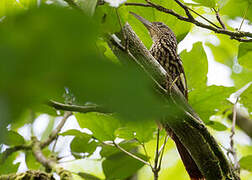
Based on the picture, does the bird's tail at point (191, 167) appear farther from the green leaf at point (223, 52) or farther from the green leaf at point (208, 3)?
the green leaf at point (223, 52)

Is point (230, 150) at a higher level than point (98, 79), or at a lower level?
lower

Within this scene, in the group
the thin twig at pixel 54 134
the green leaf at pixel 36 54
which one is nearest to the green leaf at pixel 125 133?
the thin twig at pixel 54 134

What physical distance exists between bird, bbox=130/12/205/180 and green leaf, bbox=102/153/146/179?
9.7 inches

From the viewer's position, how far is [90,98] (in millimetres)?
276

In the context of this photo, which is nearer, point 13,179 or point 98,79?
point 98,79

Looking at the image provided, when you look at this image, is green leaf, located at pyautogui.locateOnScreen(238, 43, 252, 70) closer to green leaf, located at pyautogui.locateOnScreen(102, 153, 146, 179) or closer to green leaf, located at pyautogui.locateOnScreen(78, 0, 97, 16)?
green leaf, located at pyautogui.locateOnScreen(102, 153, 146, 179)

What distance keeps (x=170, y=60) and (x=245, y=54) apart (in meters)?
0.85

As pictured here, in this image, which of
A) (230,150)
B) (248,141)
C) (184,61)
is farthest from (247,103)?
(248,141)

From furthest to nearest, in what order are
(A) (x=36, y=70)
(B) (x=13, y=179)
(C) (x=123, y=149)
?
(C) (x=123, y=149), (B) (x=13, y=179), (A) (x=36, y=70)

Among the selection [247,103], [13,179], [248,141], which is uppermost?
[247,103]

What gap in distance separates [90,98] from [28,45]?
0.06 meters

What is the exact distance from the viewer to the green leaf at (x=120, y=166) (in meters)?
1.89

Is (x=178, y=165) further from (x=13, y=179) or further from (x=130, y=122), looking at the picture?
(x=130, y=122)

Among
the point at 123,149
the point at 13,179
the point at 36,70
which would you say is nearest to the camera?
the point at 36,70
